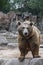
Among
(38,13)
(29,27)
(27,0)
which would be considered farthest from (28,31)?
(27,0)

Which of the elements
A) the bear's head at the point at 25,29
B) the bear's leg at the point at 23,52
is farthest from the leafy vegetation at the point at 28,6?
the bear's head at the point at 25,29

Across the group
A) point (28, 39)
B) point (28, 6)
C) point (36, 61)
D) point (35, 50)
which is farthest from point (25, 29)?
point (28, 6)

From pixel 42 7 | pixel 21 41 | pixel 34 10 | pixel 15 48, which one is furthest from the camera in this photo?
pixel 34 10

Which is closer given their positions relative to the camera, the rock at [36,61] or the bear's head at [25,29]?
the bear's head at [25,29]

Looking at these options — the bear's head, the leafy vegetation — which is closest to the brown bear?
the bear's head

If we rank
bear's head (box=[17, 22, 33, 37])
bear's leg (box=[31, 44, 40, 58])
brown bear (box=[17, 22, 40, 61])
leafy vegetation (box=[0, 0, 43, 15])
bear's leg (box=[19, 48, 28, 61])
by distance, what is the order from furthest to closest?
1. leafy vegetation (box=[0, 0, 43, 15])
2. bear's leg (box=[19, 48, 28, 61])
3. bear's leg (box=[31, 44, 40, 58])
4. brown bear (box=[17, 22, 40, 61])
5. bear's head (box=[17, 22, 33, 37])

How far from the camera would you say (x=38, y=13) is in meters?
32.6

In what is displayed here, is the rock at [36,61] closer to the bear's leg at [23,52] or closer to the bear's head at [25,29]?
the bear's leg at [23,52]

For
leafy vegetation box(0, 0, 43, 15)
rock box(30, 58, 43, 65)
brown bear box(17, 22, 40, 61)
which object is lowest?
leafy vegetation box(0, 0, 43, 15)

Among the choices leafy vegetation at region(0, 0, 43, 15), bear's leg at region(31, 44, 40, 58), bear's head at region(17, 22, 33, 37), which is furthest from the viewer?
leafy vegetation at region(0, 0, 43, 15)

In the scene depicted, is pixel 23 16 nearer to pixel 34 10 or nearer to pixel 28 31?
pixel 34 10

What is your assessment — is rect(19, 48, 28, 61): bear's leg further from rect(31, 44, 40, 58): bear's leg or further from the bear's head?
the bear's head

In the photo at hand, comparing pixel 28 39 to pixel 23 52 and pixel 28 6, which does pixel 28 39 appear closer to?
pixel 23 52

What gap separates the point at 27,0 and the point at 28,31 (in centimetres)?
2857
